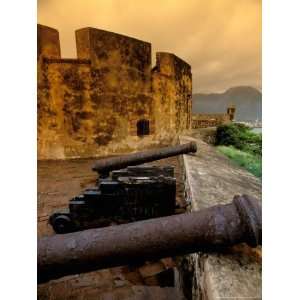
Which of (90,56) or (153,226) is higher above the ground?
(90,56)

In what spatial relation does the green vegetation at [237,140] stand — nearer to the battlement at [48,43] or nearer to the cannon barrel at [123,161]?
the cannon barrel at [123,161]

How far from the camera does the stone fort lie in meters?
8.23

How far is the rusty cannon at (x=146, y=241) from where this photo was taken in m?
1.18

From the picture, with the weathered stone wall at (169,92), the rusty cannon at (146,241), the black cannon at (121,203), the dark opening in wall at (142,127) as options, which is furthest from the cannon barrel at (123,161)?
the weathered stone wall at (169,92)

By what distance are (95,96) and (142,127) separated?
83.7 inches

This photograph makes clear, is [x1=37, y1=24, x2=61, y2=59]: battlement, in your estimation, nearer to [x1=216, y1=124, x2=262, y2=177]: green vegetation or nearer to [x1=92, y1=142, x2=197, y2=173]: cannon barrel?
[x1=92, y1=142, x2=197, y2=173]: cannon barrel

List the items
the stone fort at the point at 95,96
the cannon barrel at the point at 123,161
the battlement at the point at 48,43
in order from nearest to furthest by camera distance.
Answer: the cannon barrel at the point at 123,161 < the battlement at the point at 48,43 < the stone fort at the point at 95,96

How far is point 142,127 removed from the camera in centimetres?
966

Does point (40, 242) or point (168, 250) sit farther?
point (40, 242)
